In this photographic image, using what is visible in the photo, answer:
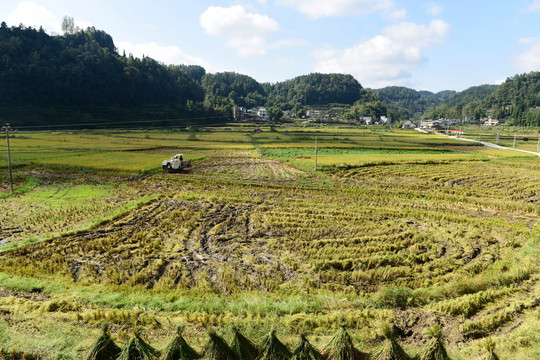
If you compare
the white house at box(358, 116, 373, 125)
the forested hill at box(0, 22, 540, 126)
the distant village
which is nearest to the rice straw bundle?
the forested hill at box(0, 22, 540, 126)

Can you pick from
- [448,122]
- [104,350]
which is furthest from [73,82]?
[448,122]

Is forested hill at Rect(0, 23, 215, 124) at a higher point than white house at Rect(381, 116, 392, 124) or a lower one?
higher

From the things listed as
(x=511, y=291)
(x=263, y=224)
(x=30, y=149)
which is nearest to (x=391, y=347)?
(x=511, y=291)

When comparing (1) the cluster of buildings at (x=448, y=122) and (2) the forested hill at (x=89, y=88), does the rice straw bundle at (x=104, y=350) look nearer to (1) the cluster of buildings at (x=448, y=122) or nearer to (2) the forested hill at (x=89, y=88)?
(2) the forested hill at (x=89, y=88)

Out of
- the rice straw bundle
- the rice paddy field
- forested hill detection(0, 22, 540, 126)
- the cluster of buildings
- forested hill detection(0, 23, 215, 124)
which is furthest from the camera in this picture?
the cluster of buildings

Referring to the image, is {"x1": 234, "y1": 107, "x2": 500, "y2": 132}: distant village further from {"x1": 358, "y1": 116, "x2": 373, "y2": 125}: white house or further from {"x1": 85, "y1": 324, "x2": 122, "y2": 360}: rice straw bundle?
{"x1": 85, "y1": 324, "x2": 122, "y2": 360}: rice straw bundle

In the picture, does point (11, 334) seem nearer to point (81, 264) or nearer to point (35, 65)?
point (81, 264)

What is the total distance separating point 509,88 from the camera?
544 ft

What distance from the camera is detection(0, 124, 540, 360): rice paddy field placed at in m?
6.94

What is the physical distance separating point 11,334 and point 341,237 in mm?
11565

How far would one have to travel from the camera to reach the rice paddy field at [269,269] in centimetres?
694

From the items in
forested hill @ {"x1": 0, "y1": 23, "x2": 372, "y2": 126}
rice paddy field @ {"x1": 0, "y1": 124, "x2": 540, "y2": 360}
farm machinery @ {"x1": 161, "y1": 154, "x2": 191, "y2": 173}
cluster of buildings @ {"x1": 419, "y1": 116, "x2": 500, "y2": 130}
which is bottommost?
rice paddy field @ {"x1": 0, "y1": 124, "x2": 540, "y2": 360}

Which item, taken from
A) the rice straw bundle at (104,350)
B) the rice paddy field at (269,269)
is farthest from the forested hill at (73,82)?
the rice straw bundle at (104,350)

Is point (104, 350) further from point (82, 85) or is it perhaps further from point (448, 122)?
point (448, 122)
